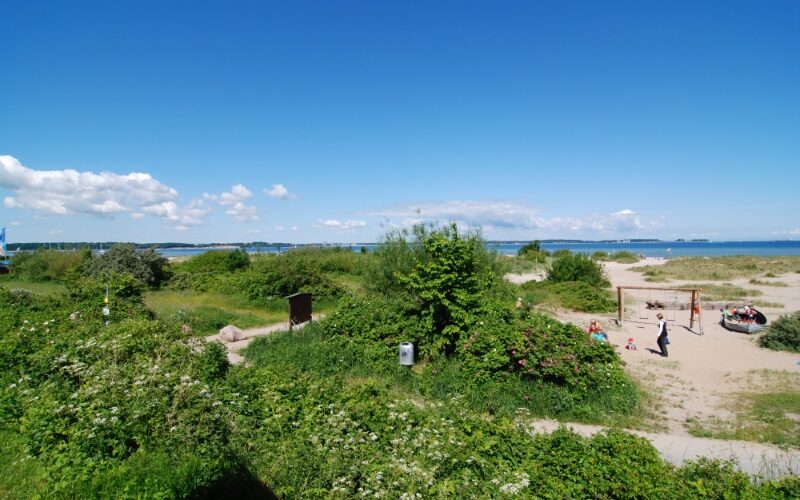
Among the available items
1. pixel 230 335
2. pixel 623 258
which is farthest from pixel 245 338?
pixel 623 258

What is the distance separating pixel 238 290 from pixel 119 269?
25.5ft

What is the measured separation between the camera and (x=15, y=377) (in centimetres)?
684

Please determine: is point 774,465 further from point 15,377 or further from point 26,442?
point 15,377

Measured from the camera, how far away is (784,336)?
15.0 m

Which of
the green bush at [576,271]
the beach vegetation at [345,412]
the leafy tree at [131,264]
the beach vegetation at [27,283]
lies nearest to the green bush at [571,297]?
the green bush at [576,271]

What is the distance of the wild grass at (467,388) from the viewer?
26.9 ft

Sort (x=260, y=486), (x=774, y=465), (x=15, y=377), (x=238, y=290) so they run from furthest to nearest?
(x=238, y=290)
(x=15, y=377)
(x=774, y=465)
(x=260, y=486)

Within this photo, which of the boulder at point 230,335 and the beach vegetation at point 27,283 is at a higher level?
the beach vegetation at point 27,283

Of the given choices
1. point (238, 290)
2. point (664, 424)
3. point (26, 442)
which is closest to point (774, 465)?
point (664, 424)

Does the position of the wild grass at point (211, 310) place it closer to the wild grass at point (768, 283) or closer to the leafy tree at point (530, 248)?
the wild grass at point (768, 283)

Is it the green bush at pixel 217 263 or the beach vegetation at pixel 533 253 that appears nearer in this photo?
the green bush at pixel 217 263

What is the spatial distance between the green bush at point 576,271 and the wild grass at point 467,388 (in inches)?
810

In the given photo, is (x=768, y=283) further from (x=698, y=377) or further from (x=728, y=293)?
(x=698, y=377)

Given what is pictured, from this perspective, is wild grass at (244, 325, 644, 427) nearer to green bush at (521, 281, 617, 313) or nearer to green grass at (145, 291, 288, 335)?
green grass at (145, 291, 288, 335)
